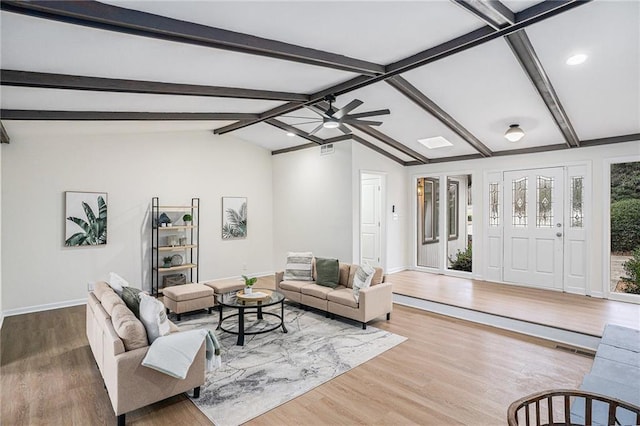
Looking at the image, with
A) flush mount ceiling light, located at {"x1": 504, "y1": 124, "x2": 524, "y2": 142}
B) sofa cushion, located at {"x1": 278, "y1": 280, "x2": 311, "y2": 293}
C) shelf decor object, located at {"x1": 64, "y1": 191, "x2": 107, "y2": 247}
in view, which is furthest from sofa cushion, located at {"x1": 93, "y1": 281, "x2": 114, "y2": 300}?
flush mount ceiling light, located at {"x1": 504, "y1": 124, "x2": 524, "y2": 142}

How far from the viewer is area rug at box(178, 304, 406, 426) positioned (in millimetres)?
2816

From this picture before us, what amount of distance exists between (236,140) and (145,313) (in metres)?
5.35

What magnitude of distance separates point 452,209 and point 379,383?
18.0 ft

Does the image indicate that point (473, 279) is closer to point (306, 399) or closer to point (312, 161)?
point (312, 161)

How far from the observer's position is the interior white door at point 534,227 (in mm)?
5824

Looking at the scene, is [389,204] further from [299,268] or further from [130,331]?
[130,331]

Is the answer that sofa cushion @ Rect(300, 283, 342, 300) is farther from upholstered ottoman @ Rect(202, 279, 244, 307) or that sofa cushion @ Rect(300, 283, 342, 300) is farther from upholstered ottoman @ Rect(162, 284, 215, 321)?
upholstered ottoman @ Rect(162, 284, 215, 321)

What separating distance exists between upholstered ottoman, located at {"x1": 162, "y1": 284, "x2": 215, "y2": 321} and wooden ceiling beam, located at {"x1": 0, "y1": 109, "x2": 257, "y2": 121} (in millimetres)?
2526

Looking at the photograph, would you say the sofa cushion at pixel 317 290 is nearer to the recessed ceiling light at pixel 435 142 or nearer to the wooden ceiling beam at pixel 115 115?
the wooden ceiling beam at pixel 115 115

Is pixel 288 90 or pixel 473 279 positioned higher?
pixel 288 90

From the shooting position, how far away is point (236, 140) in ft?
24.8

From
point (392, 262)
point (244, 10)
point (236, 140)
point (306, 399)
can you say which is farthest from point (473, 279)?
point (244, 10)

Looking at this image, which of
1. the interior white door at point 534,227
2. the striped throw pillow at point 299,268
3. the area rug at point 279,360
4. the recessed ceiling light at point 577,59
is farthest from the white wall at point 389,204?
the recessed ceiling light at point 577,59

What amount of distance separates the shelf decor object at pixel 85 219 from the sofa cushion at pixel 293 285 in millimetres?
3136
